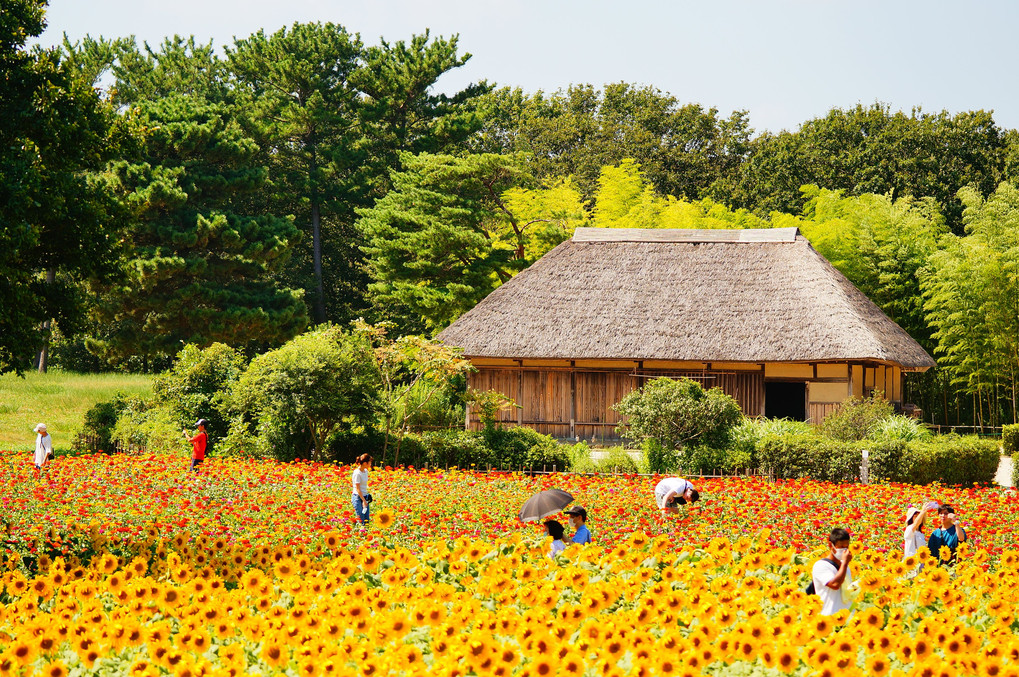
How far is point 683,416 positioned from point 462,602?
13828mm

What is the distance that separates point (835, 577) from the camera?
6996 millimetres

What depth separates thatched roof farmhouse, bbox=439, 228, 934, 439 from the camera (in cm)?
2527

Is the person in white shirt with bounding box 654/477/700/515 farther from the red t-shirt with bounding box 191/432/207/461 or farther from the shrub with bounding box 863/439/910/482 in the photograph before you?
the red t-shirt with bounding box 191/432/207/461

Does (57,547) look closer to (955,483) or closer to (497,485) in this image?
(497,485)

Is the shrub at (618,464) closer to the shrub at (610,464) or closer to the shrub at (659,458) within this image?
the shrub at (610,464)

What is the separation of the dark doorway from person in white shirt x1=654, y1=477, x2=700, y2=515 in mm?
15938

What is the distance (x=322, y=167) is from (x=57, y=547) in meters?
34.1

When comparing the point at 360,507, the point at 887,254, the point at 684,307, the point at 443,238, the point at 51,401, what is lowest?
the point at 360,507

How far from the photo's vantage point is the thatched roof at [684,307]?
82.5 feet

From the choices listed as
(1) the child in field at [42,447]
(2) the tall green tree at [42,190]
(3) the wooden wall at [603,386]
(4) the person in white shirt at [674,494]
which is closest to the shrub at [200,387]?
(2) the tall green tree at [42,190]

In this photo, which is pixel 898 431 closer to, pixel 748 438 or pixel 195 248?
pixel 748 438

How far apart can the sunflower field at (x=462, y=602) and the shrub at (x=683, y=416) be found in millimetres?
7191

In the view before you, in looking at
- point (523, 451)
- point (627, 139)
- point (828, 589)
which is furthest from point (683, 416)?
point (627, 139)

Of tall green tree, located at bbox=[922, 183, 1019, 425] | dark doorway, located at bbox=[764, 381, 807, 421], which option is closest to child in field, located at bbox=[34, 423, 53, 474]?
dark doorway, located at bbox=[764, 381, 807, 421]
